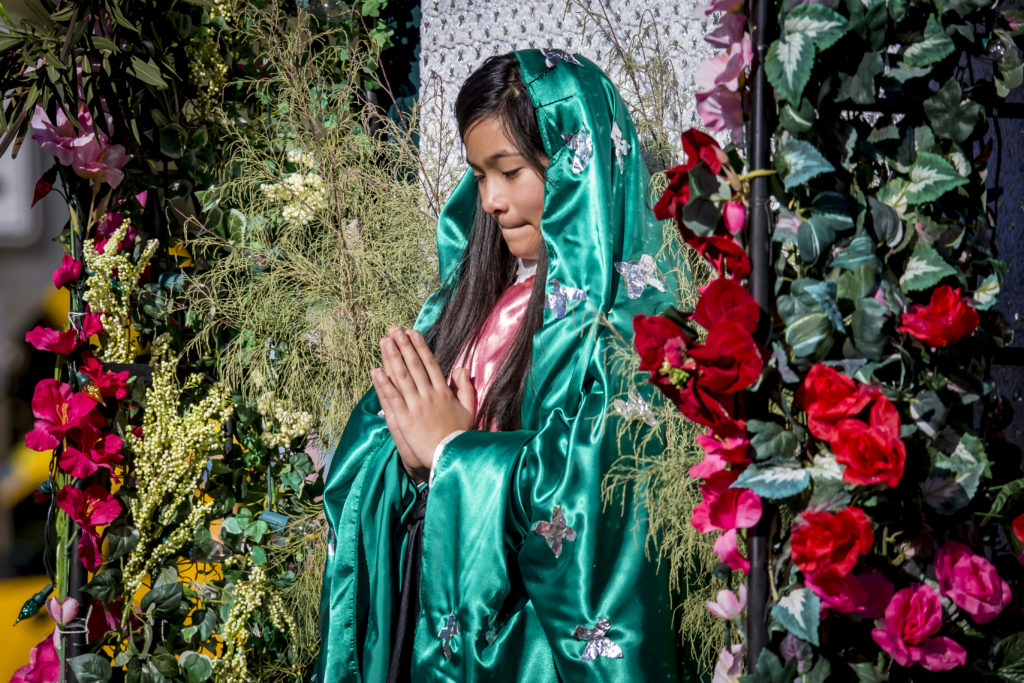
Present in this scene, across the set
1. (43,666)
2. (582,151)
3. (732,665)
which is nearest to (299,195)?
(582,151)

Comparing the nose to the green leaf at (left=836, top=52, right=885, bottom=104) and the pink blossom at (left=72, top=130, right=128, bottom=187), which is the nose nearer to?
the green leaf at (left=836, top=52, right=885, bottom=104)

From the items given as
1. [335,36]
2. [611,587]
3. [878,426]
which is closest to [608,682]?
[611,587]

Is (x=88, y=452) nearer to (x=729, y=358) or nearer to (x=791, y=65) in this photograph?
(x=729, y=358)

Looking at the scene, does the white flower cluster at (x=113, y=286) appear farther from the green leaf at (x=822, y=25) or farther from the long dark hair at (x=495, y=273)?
the green leaf at (x=822, y=25)

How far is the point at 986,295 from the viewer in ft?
3.47

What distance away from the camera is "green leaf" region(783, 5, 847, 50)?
0.99 meters

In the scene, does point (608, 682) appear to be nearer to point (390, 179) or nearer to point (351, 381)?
point (351, 381)

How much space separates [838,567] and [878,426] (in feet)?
0.48

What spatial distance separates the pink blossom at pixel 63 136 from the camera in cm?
187

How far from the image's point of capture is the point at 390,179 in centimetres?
196

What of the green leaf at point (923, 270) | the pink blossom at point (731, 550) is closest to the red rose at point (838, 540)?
the pink blossom at point (731, 550)

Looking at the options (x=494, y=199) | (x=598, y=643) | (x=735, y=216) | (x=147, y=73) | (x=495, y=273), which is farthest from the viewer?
(x=147, y=73)

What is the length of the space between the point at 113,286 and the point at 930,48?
156cm

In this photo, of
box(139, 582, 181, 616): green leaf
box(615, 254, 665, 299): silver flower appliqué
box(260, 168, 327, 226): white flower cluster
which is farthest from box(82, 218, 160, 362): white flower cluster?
box(615, 254, 665, 299): silver flower appliqué
